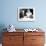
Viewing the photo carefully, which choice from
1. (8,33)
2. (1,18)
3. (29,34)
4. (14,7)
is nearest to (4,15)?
(1,18)

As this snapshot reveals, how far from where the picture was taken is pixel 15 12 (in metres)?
4.07

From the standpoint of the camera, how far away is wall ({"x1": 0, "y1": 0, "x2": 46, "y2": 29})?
4059 millimetres

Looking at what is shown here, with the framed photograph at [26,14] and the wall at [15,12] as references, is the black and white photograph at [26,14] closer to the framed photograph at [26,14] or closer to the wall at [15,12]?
the framed photograph at [26,14]

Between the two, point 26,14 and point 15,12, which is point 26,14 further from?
point 15,12

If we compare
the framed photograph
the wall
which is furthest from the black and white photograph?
the wall

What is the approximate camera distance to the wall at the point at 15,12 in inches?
160

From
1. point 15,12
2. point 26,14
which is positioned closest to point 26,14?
point 26,14

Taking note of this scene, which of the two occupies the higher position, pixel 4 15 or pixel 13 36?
pixel 4 15

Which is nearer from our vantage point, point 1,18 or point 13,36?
point 13,36

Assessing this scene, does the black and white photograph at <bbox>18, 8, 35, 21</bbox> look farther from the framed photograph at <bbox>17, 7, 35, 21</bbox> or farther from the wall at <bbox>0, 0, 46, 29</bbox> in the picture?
the wall at <bbox>0, 0, 46, 29</bbox>

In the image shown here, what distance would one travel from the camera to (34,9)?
13.3 feet

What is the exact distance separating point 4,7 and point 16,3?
0.40 m

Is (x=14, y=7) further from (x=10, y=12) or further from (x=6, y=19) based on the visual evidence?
(x=6, y=19)

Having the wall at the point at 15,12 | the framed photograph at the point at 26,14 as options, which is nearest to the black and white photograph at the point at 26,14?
the framed photograph at the point at 26,14
